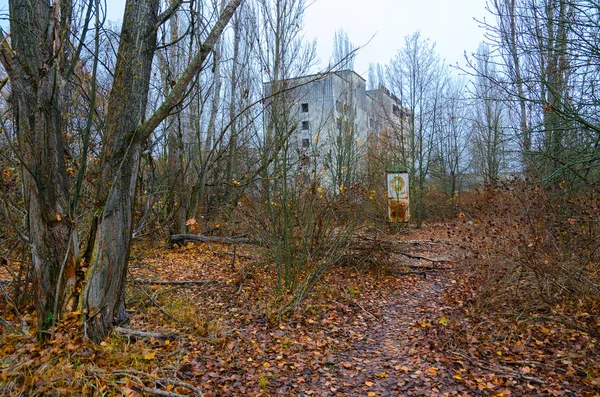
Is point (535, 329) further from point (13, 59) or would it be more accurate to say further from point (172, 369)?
point (13, 59)

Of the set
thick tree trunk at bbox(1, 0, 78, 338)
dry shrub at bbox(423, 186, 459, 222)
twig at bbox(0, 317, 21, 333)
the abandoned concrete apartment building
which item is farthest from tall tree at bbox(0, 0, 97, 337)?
dry shrub at bbox(423, 186, 459, 222)

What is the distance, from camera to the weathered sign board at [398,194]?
14000mm

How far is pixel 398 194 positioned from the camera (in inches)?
561

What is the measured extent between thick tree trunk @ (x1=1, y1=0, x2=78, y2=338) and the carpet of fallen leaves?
429 millimetres

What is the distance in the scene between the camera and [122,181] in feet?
13.0

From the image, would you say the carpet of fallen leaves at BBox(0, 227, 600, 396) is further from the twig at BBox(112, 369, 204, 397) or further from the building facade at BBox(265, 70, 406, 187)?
the building facade at BBox(265, 70, 406, 187)

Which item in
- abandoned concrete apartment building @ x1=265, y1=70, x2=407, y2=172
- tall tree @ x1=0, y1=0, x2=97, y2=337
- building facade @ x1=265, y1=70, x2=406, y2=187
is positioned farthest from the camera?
abandoned concrete apartment building @ x1=265, y1=70, x2=407, y2=172

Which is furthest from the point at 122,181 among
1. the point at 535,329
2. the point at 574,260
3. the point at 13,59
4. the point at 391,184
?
the point at 391,184

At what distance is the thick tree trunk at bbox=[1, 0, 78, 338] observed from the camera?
3.69 meters

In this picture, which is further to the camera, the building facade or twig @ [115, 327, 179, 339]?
the building facade

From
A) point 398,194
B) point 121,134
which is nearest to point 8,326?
point 121,134

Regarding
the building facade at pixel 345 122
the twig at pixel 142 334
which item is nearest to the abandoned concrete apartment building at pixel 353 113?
the building facade at pixel 345 122

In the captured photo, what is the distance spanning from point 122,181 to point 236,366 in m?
2.21

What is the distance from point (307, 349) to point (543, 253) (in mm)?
3515
